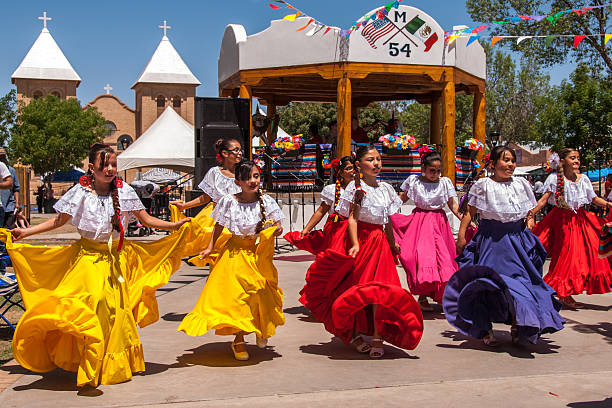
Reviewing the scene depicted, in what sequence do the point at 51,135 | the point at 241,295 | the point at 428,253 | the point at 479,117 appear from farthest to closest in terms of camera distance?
the point at 51,135 → the point at 479,117 → the point at 428,253 → the point at 241,295

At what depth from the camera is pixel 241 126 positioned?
11711mm

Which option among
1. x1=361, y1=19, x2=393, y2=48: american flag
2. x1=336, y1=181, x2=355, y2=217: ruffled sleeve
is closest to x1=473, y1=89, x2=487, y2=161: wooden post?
x1=361, y1=19, x2=393, y2=48: american flag

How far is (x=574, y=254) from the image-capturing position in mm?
8125

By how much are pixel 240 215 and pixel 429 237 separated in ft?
9.35

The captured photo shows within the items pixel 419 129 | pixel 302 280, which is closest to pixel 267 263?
Answer: pixel 302 280

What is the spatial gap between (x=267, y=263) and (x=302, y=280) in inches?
188

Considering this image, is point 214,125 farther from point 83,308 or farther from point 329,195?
point 83,308

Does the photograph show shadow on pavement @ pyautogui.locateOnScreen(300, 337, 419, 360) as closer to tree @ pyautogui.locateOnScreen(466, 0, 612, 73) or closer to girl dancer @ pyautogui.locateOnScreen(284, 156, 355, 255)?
girl dancer @ pyautogui.locateOnScreen(284, 156, 355, 255)

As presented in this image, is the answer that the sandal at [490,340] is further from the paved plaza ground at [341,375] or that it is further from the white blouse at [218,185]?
the white blouse at [218,185]

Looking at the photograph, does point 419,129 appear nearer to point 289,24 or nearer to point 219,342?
point 289,24

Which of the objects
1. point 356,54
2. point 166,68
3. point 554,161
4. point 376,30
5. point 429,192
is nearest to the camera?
point 429,192

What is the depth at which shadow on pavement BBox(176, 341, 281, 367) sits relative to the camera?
5570 millimetres

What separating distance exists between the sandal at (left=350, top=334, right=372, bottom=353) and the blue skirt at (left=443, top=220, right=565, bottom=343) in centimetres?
78

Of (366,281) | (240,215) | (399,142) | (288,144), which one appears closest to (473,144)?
(399,142)
